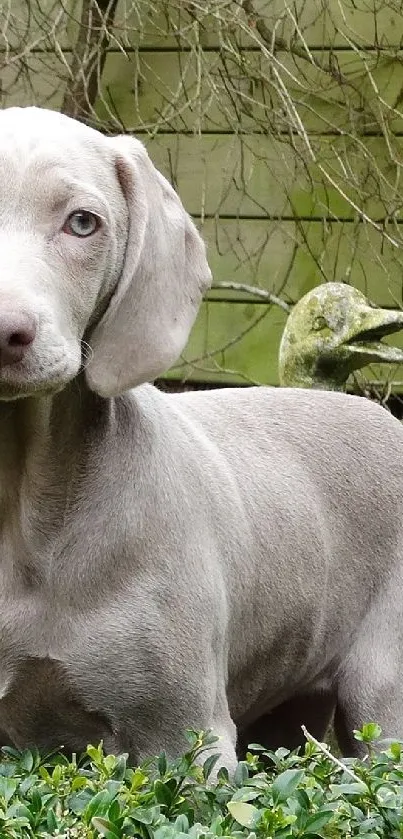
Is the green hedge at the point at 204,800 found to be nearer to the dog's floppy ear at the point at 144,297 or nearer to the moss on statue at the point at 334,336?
the dog's floppy ear at the point at 144,297

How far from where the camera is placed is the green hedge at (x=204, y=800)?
1748 mm

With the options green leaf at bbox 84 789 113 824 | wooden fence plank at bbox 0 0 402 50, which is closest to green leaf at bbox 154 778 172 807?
green leaf at bbox 84 789 113 824

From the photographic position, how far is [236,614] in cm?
285

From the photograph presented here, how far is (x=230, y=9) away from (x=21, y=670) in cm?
335

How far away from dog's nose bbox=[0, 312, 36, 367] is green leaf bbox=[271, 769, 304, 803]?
71cm

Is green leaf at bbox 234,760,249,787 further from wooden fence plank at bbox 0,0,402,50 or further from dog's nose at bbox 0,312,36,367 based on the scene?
wooden fence plank at bbox 0,0,402,50

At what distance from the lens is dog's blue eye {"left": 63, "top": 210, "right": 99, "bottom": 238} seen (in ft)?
7.64

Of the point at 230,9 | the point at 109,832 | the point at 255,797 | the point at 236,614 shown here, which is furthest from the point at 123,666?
the point at 230,9

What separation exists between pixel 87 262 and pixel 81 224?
6 centimetres


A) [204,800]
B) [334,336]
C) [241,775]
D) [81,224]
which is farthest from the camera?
[334,336]

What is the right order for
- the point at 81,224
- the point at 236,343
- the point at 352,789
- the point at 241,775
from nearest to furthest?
1. the point at 352,789
2. the point at 241,775
3. the point at 81,224
4. the point at 236,343

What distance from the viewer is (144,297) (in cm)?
246

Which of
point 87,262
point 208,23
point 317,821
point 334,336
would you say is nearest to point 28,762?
point 317,821

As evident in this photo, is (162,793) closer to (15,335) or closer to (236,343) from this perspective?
(15,335)
